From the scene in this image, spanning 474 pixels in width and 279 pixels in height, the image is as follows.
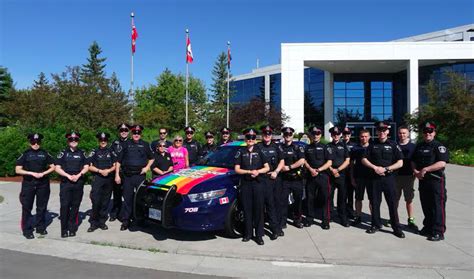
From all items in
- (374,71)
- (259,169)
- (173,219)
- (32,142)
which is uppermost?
(374,71)

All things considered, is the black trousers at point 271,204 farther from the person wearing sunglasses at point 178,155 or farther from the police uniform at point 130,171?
the police uniform at point 130,171

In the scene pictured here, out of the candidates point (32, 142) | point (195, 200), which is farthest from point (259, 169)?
point (32, 142)

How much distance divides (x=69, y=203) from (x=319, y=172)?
4571 mm

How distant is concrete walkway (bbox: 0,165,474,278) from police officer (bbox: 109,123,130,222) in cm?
38

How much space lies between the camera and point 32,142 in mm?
6762

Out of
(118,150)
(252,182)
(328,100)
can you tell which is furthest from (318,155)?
(328,100)

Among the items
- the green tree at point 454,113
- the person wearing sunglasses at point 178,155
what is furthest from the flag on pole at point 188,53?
the person wearing sunglasses at point 178,155

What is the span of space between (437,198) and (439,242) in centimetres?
73

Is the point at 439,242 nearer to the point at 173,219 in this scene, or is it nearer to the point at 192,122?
the point at 173,219

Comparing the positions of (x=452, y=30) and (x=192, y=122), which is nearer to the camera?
(x=192, y=122)

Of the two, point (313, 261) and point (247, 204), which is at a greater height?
point (247, 204)

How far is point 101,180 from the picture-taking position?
7344mm

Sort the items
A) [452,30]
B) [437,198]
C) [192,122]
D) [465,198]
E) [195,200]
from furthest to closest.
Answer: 1. [452,30]
2. [192,122]
3. [465,198]
4. [437,198]
5. [195,200]

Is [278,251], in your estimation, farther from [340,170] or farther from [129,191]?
[129,191]
